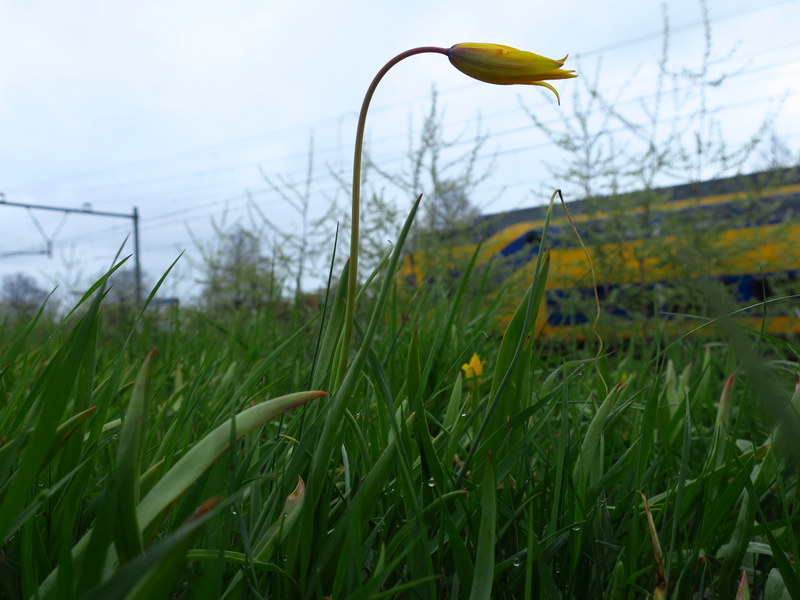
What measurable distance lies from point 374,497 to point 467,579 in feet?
0.34

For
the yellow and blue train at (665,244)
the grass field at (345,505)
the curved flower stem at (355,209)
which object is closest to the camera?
the grass field at (345,505)

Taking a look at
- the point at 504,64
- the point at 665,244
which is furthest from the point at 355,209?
the point at 665,244

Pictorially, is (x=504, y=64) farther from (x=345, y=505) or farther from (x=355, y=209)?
(x=345, y=505)

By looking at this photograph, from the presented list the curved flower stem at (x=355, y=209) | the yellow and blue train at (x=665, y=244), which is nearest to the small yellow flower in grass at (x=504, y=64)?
the curved flower stem at (x=355, y=209)

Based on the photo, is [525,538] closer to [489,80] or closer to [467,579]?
[467,579]

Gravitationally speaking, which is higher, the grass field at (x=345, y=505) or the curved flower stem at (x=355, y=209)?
the curved flower stem at (x=355, y=209)

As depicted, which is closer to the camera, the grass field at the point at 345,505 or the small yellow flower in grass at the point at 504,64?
the grass field at the point at 345,505

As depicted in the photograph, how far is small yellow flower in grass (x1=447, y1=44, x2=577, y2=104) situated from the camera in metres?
0.61

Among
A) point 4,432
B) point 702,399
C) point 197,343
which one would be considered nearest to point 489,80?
point 4,432

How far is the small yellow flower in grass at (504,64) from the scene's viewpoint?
2.00ft

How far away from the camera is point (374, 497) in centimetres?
58

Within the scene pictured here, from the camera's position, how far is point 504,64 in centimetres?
61

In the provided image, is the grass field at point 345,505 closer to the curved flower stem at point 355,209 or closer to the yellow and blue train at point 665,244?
the curved flower stem at point 355,209

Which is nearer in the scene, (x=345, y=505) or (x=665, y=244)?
(x=345, y=505)
